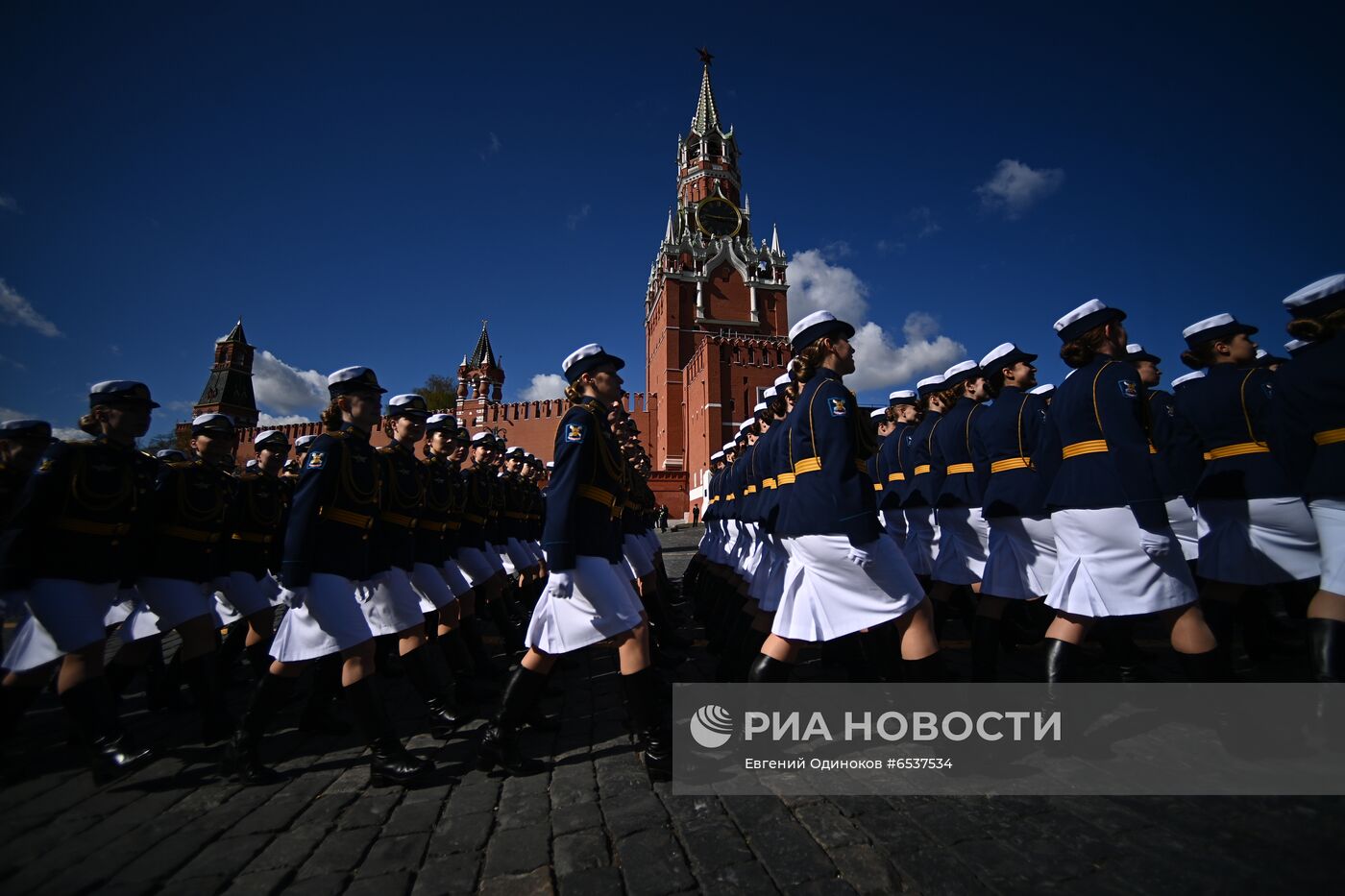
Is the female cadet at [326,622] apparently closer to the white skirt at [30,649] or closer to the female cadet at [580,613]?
the female cadet at [580,613]

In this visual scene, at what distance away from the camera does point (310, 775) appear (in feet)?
11.4

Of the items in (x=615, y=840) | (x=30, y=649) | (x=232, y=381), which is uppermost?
(x=232, y=381)

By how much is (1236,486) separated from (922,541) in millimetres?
2593

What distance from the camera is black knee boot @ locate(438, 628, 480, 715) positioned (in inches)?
184

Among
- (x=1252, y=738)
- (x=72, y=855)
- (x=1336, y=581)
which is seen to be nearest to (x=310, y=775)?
(x=72, y=855)

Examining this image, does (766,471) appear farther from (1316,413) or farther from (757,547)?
(1316,413)

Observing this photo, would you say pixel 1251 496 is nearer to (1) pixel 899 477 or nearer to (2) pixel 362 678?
Result: (1) pixel 899 477

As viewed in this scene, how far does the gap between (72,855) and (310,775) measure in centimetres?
103

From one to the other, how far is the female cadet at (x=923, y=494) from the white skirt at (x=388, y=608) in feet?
15.5

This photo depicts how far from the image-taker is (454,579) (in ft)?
17.5

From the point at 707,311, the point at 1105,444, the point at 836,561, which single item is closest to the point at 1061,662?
the point at 1105,444

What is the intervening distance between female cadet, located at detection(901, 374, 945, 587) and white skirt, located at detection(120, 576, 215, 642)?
6.29 metres

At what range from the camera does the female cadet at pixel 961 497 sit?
532 centimetres

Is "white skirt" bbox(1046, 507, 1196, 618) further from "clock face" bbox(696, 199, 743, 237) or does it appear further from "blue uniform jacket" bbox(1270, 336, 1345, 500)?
"clock face" bbox(696, 199, 743, 237)
